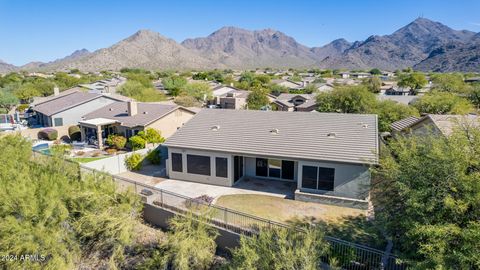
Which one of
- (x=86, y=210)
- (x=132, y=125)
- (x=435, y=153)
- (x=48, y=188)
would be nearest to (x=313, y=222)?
(x=435, y=153)

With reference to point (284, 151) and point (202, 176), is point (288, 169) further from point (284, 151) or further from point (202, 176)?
point (202, 176)

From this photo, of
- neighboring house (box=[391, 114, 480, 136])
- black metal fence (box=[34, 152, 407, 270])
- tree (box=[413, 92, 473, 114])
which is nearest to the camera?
black metal fence (box=[34, 152, 407, 270])

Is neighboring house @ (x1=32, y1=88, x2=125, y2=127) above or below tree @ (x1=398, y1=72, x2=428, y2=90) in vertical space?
below

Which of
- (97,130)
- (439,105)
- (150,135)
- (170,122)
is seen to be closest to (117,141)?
Result: (97,130)

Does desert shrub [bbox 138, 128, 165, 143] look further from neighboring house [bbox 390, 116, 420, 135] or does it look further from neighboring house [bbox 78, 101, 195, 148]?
neighboring house [bbox 390, 116, 420, 135]

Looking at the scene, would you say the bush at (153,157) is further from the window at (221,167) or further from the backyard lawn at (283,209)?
the backyard lawn at (283,209)

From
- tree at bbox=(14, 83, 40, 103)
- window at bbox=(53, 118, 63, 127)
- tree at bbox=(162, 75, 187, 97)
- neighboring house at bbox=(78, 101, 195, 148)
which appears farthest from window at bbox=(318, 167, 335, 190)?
tree at bbox=(14, 83, 40, 103)

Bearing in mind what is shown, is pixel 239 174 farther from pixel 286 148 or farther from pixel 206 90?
pixel 206 90
